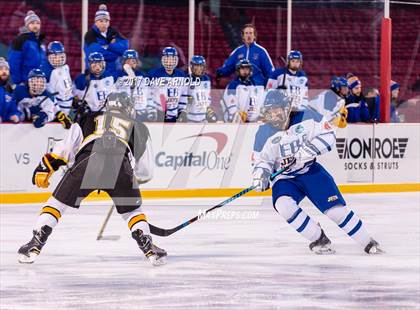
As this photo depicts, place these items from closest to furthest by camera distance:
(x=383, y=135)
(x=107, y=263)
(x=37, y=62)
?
(x=107, y=263) < (x=37, y=62) < (x=383, y=135)

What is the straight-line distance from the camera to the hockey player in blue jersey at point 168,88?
11164 mm

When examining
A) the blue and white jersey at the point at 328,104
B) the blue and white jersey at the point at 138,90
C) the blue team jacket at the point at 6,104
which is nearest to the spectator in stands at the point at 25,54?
the blue team jacket at the point at 6,104

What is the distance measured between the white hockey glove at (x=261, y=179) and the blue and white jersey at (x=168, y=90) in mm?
4094

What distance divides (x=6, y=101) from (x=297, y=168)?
12.9 ft

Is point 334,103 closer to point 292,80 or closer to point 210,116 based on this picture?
point 292,80

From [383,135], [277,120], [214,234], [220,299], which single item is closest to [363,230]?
[277,120]

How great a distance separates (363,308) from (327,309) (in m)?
0.18

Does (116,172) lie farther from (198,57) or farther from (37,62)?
(198,57)

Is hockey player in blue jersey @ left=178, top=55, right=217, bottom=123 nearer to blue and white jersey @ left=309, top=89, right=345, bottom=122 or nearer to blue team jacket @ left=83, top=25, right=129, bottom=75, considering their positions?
blue team jacket @ left=83, top=25, right=129, bottom=75

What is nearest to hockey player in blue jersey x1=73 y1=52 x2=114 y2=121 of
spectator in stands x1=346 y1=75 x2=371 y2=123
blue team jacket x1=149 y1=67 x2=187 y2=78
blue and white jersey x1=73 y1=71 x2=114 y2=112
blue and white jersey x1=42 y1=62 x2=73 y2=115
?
blue and white jersey x1=73 y1=71 x2=114 y2=112

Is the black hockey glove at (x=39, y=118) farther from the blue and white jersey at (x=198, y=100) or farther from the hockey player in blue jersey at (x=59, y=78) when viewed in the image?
the blue and white jersey at (x=198, y=100)

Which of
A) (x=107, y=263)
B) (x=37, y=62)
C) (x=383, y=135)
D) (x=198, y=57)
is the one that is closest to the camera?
(x=107, y=263)

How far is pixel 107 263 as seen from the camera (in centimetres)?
687

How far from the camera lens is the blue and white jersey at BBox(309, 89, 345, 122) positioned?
1223cm
